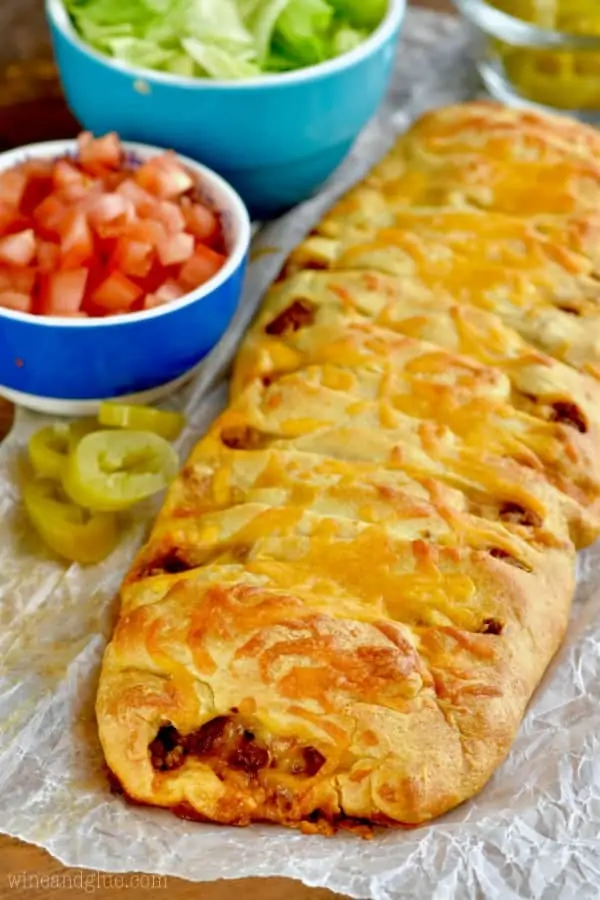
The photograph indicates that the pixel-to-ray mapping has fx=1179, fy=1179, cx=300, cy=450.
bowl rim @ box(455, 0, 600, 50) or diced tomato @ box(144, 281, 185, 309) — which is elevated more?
bowl rim @ box(455, 0, 600, 50)

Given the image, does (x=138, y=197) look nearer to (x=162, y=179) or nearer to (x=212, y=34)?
(x=162, y=179)

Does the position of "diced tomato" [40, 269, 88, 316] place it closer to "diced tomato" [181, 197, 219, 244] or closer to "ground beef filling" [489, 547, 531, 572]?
"diced tomato" [181, 197, 219, 244]

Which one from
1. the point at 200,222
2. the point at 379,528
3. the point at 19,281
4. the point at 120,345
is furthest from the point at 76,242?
the point at 379,528

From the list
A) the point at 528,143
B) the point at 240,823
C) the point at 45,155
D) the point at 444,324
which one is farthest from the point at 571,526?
the point at 45,155

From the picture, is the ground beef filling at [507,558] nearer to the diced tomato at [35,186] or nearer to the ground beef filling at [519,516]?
the ground beef filling at [519,516]

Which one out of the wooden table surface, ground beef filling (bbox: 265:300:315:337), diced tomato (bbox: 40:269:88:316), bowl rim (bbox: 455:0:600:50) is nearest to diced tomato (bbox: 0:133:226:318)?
diced tomato (bbox: 40:269:88:316)

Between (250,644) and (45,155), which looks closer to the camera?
(250,644)

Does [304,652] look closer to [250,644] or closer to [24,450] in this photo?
[250,644]
